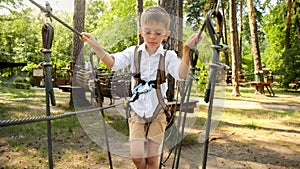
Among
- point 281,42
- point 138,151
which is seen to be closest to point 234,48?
point 138,151

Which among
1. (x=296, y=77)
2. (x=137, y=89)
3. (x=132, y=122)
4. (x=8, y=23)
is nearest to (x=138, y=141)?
(x=132, y=122)

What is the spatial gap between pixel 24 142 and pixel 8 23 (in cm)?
1154

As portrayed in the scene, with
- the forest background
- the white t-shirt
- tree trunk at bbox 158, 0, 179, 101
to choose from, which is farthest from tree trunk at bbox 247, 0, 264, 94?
the white t-shirt

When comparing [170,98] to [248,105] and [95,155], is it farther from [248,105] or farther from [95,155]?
[248,105]

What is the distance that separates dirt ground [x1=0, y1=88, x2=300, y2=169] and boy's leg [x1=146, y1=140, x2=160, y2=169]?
54.2 inches

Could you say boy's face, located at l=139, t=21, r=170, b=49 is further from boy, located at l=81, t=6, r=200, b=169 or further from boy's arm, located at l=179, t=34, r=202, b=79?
boy's arm, located at l=179, t=34, r=202, b=79

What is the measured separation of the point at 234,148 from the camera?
3.81 metres

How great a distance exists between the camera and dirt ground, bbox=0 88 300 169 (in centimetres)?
313

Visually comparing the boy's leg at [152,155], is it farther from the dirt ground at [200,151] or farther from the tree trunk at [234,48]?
the tree trunk at [234,48]

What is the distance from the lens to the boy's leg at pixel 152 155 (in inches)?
65.7

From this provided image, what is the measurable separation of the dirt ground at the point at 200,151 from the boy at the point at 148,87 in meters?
1.47

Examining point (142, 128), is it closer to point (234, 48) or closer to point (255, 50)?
point (234, 48)

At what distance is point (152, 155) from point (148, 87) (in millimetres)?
390

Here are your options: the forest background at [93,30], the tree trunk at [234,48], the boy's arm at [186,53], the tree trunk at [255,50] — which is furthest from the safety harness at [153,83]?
the tree trunk at [255,50]
